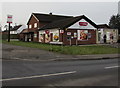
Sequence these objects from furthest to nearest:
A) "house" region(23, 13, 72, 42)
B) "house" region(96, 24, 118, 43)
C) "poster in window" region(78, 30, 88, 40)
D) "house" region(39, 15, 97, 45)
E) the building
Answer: "house" region(23, 13, 72, 42) → "house" region(96, 24, 118, 43) → "poster in window" region(78, 30, 88, 40) → the building → "house" region(39, 15, 97, 45)

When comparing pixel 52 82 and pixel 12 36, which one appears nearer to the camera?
pixel 52 82

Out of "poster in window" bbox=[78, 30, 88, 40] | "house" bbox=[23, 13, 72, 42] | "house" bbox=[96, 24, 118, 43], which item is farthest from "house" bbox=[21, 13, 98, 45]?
"house" bbox=[23, 13, 72, 42]

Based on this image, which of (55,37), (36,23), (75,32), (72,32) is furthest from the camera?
(36,23)

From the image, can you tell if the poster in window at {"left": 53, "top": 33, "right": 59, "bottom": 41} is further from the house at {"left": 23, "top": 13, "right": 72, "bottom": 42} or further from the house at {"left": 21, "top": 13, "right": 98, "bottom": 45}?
the house at {"left": 23, "top": 13, "right": 72, "bottom": 42}

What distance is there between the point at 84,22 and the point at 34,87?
89.6 feet

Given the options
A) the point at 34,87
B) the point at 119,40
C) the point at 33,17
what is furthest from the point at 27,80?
the point at 33,17

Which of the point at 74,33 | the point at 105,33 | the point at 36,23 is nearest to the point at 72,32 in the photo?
the point at 74,33

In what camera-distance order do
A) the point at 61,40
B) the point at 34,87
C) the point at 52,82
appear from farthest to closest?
the point at 61,40 < the point at 52,82 < the point at 34,87

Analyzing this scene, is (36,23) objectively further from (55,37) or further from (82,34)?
(82,34)

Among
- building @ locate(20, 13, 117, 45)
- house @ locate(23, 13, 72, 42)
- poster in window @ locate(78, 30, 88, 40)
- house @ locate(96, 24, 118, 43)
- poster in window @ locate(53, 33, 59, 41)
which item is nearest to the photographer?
building @ locate(20, 13, 117, 45)

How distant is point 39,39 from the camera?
38062 millimetres

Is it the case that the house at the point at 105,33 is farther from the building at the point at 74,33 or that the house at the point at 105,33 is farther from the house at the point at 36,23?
the house at the point at 36,23

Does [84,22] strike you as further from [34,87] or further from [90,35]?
[34,87]

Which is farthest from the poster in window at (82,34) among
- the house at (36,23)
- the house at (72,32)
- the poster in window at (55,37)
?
the house at (36,23)
